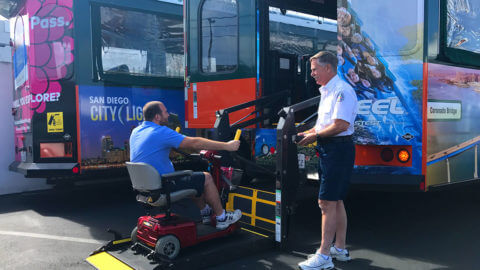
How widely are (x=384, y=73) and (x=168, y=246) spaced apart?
2610 mm

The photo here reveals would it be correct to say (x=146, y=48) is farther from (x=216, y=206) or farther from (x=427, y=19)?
(x=427, y=19)

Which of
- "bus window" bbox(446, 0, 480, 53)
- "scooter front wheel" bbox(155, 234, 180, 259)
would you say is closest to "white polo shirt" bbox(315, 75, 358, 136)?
"bus window" bbox(446, 0, 480, 53)

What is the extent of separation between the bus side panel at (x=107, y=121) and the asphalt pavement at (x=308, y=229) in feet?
2.39

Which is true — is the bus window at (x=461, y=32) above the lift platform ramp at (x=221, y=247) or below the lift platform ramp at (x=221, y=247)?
above

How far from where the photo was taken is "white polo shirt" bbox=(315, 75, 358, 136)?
3.40 m

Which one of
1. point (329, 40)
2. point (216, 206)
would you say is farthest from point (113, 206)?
point (329, 40)

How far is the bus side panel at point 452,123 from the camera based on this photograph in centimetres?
407

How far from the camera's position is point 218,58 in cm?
572

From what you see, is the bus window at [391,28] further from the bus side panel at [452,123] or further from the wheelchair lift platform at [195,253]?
the wheelchair lift platform at [195,253]

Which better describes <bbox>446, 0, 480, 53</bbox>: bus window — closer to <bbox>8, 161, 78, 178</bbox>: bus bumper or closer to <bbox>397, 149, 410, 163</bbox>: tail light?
<bbox>397, 149, 410, 163</bbox>: tail light

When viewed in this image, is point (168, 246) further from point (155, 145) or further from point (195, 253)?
point (155, 145)

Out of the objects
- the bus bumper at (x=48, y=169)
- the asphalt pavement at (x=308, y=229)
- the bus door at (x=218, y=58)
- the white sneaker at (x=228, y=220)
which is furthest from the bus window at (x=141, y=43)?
the white sneaker at (x=228, y=220)

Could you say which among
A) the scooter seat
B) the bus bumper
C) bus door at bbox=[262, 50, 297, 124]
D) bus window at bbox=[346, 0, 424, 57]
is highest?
bus window at bbox=[346, 0, 424, 57]

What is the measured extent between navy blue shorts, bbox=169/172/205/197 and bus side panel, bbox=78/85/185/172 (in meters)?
2.71
